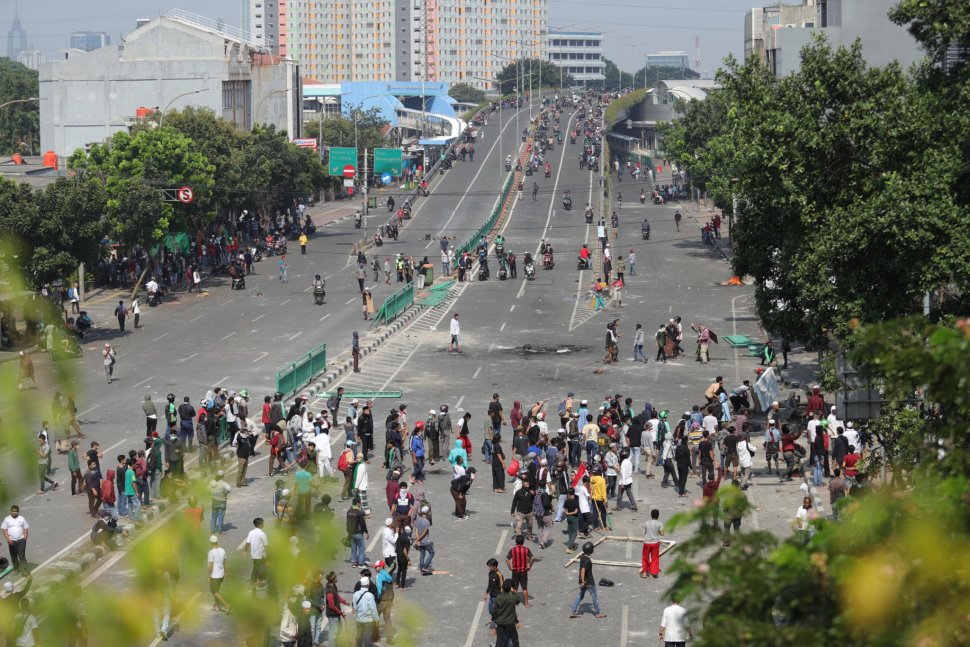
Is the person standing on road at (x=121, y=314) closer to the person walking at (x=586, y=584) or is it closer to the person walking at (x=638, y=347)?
the person walking at (x=638, y=347)

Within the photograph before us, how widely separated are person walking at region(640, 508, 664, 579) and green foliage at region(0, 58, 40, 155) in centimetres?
12194

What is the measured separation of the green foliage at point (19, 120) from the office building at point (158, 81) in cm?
3731

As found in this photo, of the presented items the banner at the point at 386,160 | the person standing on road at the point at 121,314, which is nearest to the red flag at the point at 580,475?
the person standing on road at the point at 121,314

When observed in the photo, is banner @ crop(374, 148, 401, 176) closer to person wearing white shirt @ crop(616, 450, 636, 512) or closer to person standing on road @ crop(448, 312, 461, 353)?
person standing on road @ crop(448, 312, 461, 353)

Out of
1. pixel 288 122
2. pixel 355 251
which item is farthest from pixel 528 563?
pixel 288 122

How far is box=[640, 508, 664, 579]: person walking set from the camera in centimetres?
2267

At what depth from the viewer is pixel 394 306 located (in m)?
51.5

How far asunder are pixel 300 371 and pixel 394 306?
507 inches

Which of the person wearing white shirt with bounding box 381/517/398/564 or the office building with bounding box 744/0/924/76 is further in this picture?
the office building with bounding box 744/0/924/76

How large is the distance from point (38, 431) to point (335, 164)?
276ft

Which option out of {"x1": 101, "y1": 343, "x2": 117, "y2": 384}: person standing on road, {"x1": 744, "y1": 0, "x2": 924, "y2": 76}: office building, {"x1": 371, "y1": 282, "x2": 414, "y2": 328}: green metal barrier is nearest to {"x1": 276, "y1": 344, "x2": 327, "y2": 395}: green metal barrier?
{"x1": 101, "y1": 343, "x2": 117, "y2": 384}: person standing on road

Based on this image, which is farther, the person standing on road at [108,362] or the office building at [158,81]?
the office building at [158,81]

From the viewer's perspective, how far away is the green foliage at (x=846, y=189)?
27.2m

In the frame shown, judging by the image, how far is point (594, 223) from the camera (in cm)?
8131
